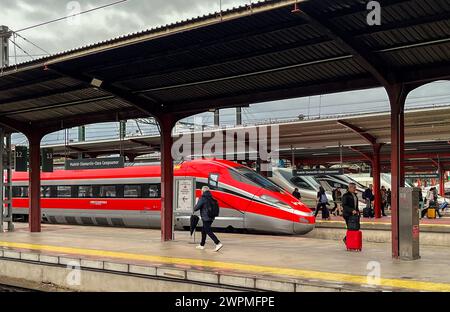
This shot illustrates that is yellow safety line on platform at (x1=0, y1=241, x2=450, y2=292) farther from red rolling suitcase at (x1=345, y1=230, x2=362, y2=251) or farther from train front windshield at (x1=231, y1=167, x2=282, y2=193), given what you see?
train front windshield at (x1=231, y1=167, x2=282, y2=193)

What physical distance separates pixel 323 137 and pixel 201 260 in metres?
13.5

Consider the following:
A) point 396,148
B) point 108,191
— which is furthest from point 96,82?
point 108,191

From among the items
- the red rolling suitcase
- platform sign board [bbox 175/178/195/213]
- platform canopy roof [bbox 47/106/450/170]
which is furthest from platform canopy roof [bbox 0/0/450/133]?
platform canopy roof [bbox 47/106/450/170]

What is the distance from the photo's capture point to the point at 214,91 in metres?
12.5

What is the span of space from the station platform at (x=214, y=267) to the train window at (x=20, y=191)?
36.6 ft

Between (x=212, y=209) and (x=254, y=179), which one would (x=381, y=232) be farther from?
(x=212, y=209)

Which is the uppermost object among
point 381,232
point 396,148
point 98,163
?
point 396,148

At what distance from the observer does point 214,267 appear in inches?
369

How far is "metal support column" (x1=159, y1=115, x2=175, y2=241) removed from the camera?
548 inches

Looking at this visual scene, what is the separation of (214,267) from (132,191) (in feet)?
36.5

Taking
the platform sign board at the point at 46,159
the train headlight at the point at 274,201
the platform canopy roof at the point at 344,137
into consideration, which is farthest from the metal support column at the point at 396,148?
the platform sign board at the point at 46,159
